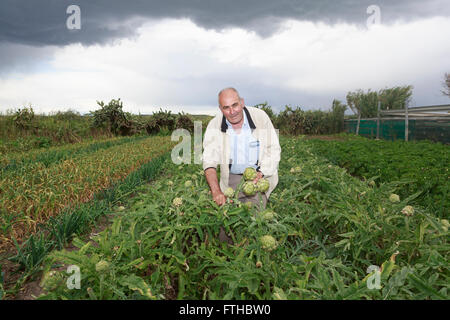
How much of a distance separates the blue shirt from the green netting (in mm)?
12806

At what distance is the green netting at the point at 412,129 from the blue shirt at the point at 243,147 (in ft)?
42.0

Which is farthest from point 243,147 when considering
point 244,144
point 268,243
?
point 268,243

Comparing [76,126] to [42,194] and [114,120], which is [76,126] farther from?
[42,194]

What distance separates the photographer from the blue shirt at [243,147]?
3.13 meters

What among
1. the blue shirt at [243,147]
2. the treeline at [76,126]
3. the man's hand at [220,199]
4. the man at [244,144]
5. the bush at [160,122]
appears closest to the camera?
the man's hand at [220,199]

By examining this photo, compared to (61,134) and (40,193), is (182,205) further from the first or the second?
(61,134)

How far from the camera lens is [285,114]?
2036 cm

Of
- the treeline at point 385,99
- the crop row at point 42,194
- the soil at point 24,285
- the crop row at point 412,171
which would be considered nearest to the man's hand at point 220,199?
the soil at point 24,285

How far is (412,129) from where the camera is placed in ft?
46.6

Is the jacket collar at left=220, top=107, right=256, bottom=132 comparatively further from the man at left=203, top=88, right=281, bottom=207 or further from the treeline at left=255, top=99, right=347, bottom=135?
the treeline at left=255, top=99, right=347, bottom=135

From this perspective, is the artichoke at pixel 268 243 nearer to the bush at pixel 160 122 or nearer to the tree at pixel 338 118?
the bush at pixel 160 122

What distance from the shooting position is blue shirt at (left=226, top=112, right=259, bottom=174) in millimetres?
3133

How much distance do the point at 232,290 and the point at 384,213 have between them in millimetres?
1519
